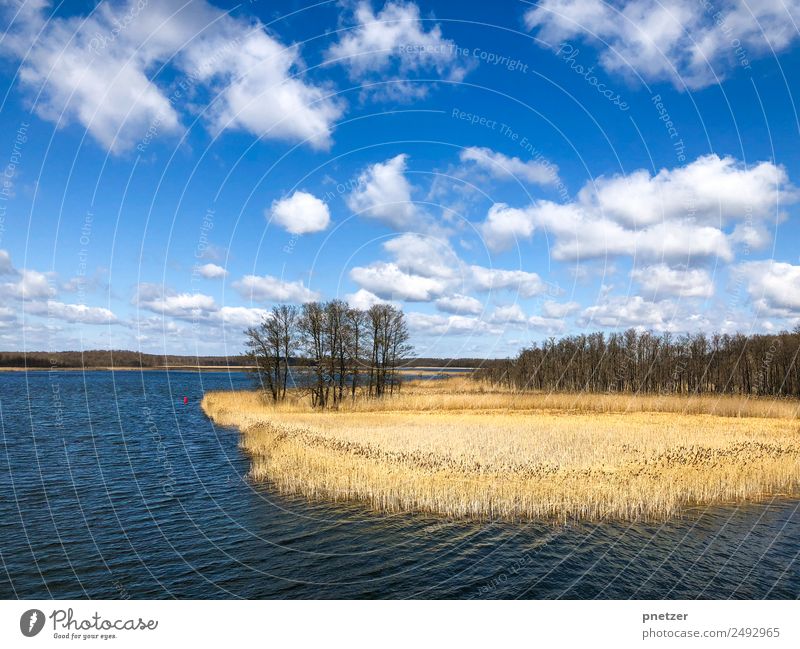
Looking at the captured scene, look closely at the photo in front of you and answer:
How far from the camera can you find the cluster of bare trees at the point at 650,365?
88812 mm

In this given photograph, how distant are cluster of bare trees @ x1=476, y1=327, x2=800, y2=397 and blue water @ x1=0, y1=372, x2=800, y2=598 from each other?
80.1 m

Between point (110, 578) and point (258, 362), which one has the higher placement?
point (258, 362)

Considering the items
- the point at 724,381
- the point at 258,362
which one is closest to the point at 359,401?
the point at 258,362

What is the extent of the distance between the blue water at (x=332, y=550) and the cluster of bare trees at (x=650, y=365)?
263ft

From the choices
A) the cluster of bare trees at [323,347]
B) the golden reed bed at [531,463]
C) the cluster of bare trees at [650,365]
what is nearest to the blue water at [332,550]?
the golden reed bed at [531,463]

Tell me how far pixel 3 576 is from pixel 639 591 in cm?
1846

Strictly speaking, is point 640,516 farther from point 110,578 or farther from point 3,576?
point 3,576

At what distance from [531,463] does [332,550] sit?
12057mm

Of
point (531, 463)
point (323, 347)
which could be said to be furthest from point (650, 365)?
point (531, 463)

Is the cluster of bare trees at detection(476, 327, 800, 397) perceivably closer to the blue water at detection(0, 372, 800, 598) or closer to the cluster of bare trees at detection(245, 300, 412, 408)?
the cluster of bare trees at detection(245, 300, 412, 408)

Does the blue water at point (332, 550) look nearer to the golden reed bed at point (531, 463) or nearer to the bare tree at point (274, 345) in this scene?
the golden reed bed at point (531, 463)
